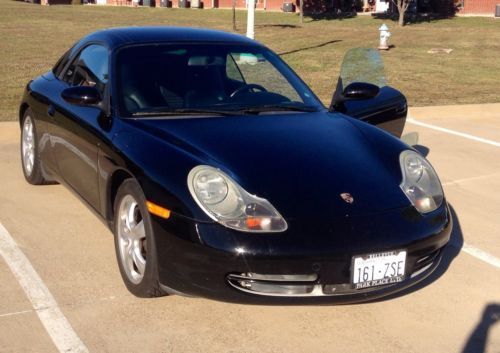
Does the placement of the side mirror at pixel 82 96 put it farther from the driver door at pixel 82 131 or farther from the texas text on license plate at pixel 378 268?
the texas text on license plate at pixel 378 268

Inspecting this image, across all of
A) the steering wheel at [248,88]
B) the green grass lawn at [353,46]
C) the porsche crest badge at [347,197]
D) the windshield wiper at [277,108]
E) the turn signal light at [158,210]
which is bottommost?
the green grass lawn at [353,46]

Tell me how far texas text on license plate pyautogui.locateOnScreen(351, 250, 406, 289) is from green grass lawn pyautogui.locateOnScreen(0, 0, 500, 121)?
7.16 meters

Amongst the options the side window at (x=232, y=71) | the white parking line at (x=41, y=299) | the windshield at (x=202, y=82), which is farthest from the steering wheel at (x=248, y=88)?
the white parking line at (x=41, y=299)

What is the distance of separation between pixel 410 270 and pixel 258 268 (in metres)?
0.87

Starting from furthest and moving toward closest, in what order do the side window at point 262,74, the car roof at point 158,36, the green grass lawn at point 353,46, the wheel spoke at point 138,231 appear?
the green grass lawn at point 353,46 → the side window at point 262,74 → the car roof at point 158,36 → the wheel spoke at point 138,231

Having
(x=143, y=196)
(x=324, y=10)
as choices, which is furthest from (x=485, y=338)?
(x=324, y=10)

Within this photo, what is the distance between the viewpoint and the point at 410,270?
3.85 m

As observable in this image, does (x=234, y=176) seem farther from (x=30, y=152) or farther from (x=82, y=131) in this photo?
(x=30, y=152)

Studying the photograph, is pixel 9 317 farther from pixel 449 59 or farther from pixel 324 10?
pixel 324 10

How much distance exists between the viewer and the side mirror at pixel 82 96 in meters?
4.64

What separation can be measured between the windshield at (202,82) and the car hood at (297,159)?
0.22 metres

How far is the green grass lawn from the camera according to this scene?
13.6 meters

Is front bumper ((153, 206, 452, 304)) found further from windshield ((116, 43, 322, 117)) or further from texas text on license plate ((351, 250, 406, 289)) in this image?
windshield ((116, 43, 322, 117))

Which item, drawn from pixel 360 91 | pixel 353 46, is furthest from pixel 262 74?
pixel 353 46
